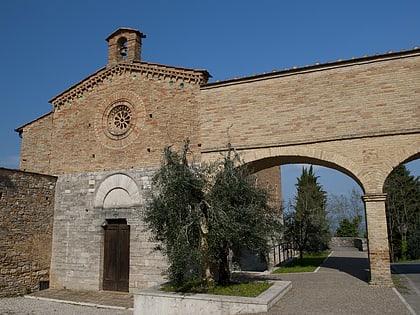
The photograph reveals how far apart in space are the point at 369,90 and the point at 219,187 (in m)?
5.16

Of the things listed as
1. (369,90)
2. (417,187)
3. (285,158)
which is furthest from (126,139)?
(417,187)

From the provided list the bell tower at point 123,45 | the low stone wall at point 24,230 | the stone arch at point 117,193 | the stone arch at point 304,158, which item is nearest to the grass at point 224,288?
the stone arch at point 304,158

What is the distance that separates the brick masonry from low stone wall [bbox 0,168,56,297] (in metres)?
0.60

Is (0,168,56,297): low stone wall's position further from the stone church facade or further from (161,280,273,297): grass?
(161,280,273,297): grass

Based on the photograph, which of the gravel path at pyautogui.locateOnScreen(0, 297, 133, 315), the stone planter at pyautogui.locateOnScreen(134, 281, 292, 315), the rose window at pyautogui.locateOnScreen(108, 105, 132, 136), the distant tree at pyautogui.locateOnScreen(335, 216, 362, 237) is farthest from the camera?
the distant tree at pyautogui.locateOnScreen(335, 216, 362, 237)

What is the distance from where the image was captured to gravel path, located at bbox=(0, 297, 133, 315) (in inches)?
378

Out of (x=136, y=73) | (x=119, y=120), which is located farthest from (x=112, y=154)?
(x=136, y=73)

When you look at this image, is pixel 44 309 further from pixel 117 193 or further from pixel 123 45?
pixel 123 45

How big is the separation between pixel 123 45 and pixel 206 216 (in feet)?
28.4

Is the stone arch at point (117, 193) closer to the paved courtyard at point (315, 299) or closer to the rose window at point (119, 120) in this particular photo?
the rose window at point (119, 120)

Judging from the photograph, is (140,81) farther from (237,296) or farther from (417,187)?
(417,187)

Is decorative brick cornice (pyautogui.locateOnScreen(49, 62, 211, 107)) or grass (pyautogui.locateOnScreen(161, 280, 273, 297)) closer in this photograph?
grass (pyautogui.locateOnScreen(161, 280, 273, 297))

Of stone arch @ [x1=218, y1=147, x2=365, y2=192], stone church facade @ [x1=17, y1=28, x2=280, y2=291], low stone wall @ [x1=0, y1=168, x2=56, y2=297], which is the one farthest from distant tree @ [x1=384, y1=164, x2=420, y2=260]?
low stone wall @ [x1=0, y1=168, x2=56, y2=297]

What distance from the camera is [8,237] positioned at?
1148 centimetres
